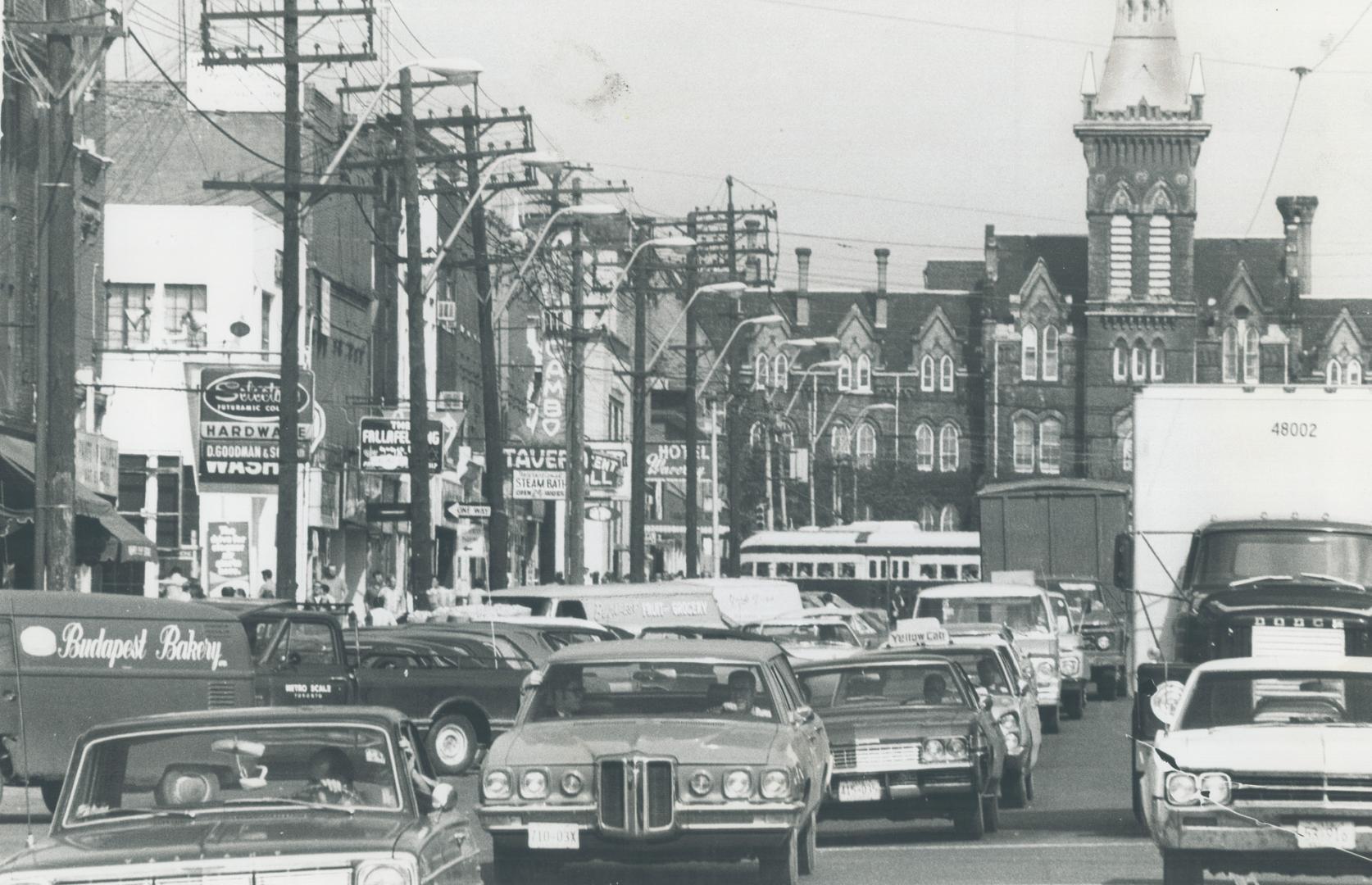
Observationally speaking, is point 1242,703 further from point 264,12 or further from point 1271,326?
point 1271,326

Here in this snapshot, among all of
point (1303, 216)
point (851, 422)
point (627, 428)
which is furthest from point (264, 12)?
point (1303, 216)

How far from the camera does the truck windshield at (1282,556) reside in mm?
22469

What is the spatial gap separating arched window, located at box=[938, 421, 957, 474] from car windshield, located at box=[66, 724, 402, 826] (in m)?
128

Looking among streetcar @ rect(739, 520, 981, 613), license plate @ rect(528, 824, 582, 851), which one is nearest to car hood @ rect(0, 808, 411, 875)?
license plate @ rect(528, 824, 582, 851)

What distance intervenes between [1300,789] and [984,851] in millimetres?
4559

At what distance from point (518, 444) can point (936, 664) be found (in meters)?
33.1

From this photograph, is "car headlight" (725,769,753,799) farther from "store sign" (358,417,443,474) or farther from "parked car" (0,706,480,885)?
"store sign" (358,417,443,474)


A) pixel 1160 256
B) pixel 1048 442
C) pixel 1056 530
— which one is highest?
pixel 1160 256

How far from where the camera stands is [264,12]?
3322 centimetres

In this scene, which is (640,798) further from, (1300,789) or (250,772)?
(250,772)

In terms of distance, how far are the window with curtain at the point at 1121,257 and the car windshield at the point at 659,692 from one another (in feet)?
384

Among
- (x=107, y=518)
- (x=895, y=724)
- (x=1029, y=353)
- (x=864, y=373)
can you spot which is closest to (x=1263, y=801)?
(x=895, y=724)

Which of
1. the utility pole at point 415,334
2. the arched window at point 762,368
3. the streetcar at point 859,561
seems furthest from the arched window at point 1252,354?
the utility pole at point 415,334

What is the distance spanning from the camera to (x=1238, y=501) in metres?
23.8
